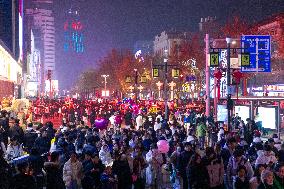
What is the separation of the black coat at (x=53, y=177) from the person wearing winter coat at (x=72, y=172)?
1.86 feet

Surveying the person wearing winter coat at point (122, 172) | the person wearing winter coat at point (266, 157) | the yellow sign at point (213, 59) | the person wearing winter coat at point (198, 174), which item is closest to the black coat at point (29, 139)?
the person wearing winter coat at point (122, 172)

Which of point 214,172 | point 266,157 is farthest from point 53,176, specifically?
point 266,157

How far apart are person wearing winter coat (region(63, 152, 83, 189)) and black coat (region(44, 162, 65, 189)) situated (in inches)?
22.3

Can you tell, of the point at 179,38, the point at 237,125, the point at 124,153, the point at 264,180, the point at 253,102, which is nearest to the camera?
the point at 264,180

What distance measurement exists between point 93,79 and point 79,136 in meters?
122

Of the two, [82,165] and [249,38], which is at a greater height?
[249,38]

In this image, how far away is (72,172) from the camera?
11883 millimetres

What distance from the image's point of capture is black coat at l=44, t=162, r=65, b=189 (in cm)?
1112

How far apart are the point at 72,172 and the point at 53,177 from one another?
2.60 ft

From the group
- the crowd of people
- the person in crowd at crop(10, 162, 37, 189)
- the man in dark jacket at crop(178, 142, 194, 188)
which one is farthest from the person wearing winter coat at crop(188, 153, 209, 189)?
the person in crowd at crop(10, 162, 37, 189)

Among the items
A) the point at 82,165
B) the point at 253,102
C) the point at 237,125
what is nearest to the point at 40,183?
the point at 82,165

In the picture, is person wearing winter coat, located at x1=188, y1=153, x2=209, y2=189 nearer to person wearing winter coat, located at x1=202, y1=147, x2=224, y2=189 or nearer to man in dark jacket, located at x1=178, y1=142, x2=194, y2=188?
person wearing winter coat, located at x1=202, y1=147, x2=224, y2=189

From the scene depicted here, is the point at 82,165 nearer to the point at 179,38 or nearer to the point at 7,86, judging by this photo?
the point at 7,86

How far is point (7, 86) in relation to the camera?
5528cm
